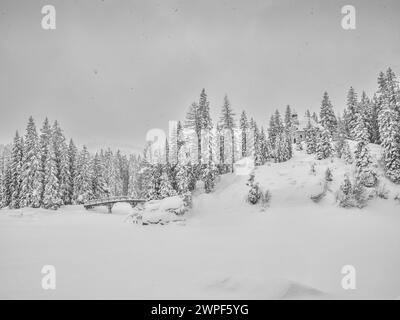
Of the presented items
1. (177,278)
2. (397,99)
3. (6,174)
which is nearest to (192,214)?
(177,278)

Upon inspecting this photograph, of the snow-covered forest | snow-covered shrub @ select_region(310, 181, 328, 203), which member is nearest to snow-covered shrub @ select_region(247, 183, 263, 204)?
the snow-covered forest

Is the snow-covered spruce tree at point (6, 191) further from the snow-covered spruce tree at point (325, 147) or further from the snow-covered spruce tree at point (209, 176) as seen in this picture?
the snow-covered spruce tree at point (325, 147)

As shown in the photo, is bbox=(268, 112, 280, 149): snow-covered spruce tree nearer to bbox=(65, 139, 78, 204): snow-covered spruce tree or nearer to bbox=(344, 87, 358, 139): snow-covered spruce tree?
bbox=(344, 87, 358, 139): snow-covered spruce tree

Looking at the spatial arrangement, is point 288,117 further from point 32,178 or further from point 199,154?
point 32,178

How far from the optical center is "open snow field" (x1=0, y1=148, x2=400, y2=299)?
9.23m

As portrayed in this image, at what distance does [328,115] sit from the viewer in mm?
52312

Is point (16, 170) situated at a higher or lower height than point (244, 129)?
lower

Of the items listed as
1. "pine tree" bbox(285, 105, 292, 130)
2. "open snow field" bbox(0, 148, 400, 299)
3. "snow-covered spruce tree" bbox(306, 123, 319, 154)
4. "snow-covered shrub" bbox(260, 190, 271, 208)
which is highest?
"pine tree" bbox(285, 105, 292, 130)

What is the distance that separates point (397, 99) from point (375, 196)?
22.4 m

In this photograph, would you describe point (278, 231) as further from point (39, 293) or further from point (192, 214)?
point (39, 293)

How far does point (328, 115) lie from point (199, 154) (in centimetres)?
3211

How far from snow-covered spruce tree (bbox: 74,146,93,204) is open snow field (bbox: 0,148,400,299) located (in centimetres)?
2437

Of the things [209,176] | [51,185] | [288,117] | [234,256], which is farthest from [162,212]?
[288,117]

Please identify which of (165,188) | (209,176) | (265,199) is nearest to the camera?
(265,199)
